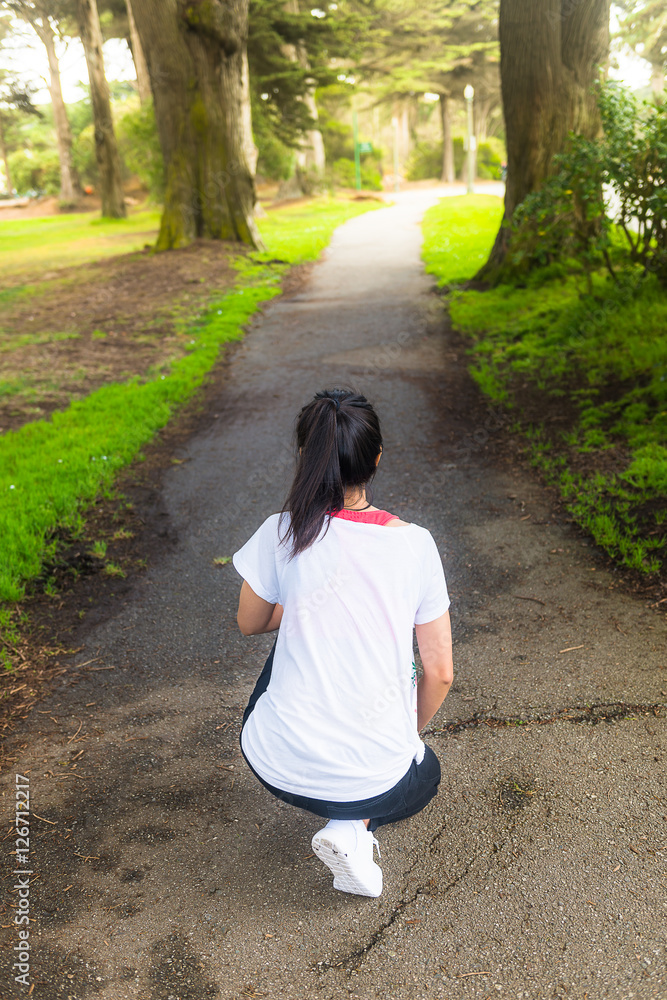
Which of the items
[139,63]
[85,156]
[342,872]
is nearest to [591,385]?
[342,872]

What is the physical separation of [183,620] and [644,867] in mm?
2678

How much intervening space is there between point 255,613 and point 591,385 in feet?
19.2

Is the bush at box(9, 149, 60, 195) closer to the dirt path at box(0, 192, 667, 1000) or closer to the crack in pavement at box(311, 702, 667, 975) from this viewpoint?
the dirt path at box(0, 192, 667, 1000)

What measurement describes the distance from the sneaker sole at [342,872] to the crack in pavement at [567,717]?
93cm

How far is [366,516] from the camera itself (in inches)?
81.8

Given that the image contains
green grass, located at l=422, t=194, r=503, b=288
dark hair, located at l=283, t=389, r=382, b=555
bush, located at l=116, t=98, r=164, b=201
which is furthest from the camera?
bush, located at l=116, t=98, r=164, b=201

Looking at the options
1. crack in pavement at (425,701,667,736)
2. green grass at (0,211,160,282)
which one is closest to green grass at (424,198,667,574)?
crack in pavement at (425,701,667,736)

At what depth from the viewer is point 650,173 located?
24.8 feet

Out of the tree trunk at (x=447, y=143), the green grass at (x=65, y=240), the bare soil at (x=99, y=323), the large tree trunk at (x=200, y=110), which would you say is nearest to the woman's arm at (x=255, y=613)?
the bare soil at (x=99, y=323)

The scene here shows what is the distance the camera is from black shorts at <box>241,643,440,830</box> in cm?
212

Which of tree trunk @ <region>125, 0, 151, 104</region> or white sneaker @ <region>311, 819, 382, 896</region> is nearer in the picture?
white sneaker @ <region>311, 819, 382, 896</region>

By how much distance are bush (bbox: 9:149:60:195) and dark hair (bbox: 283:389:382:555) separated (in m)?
46.2

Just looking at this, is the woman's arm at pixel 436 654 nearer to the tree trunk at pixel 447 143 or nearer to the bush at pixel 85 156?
the bush at pixel 85 156

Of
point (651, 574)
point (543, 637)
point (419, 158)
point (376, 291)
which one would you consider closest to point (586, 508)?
point (651, 574)
